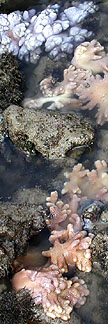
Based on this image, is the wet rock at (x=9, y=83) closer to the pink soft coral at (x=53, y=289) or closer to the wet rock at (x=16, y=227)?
the wet rock at (x=16, y=227)

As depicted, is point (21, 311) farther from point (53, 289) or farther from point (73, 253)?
point (73, 253)

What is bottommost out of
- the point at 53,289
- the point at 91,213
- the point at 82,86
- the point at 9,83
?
the point at 53,289

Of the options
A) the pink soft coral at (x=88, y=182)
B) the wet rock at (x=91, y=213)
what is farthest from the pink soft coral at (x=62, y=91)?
the wet rock at (x=91, y=213)

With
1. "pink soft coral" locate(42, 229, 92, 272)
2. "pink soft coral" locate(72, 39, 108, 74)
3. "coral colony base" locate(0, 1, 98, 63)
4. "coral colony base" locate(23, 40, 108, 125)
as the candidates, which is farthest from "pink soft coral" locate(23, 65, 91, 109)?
"pink soft coral" locate(42, 229, 92, 272)

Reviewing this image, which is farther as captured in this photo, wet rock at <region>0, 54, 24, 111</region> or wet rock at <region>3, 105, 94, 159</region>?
wet rock at <region>0, 54, 24, 111</region>

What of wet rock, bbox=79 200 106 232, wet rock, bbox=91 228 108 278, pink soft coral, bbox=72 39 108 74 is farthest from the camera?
pink soft coral, bbox=72 39 108 74

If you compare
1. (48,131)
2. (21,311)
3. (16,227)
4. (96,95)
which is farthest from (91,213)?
(96,95)

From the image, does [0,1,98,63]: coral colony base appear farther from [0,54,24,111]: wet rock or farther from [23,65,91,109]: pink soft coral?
[23,65,91,109]: pink soft coral
